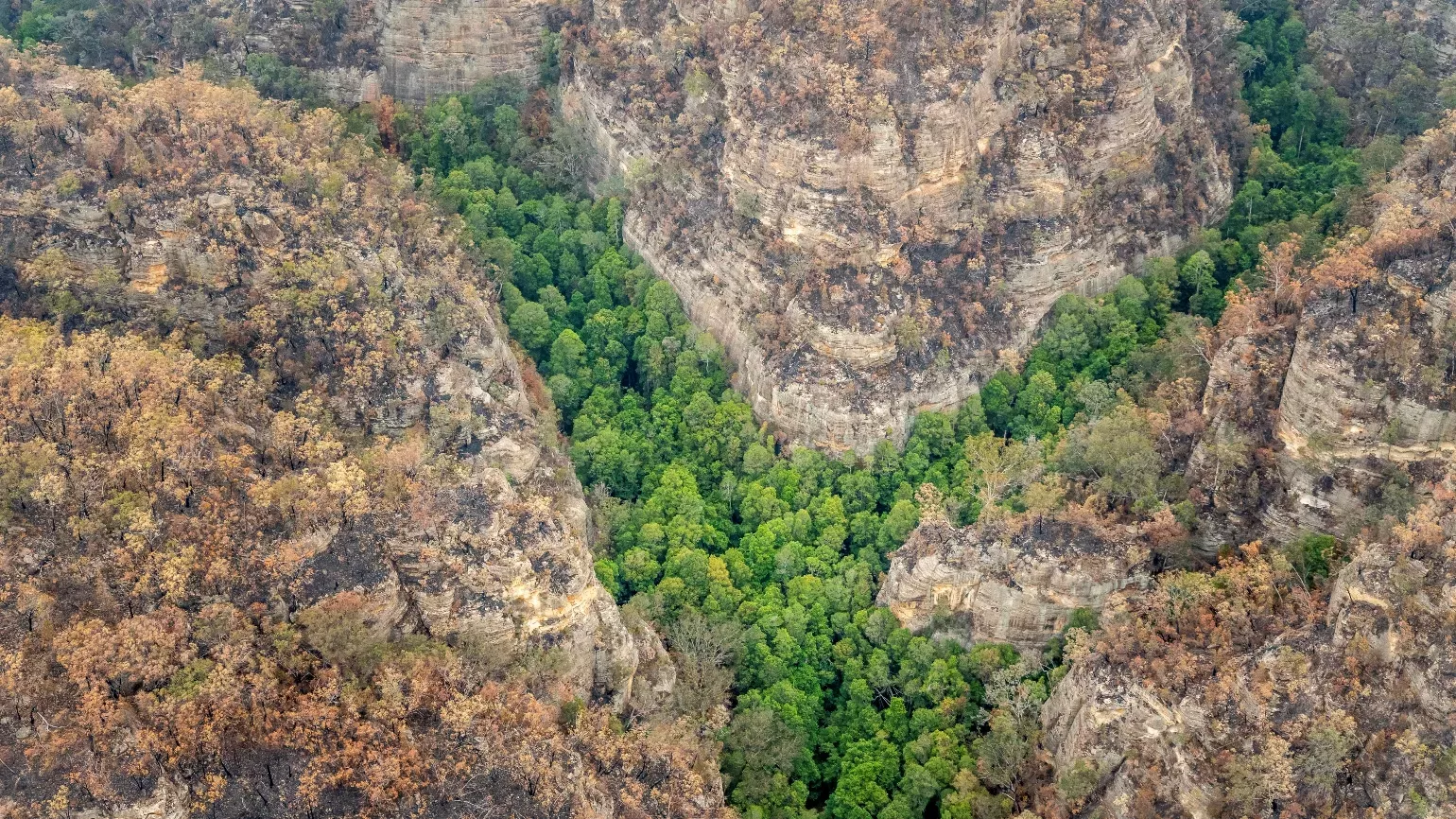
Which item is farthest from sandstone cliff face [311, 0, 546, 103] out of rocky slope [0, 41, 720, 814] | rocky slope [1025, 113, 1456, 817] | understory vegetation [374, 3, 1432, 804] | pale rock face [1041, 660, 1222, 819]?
pale rock face [1041, 660, 1222, 819]

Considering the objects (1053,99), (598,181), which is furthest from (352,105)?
(1053,99)

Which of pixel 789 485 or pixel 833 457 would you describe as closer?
pixel 789 485

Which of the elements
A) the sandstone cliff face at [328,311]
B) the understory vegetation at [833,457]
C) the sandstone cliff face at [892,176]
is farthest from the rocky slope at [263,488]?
the sandstone cliff face at [892,176]

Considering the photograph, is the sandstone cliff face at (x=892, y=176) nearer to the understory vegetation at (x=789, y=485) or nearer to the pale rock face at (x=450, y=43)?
the understory vegetation at (x=789, y=485)

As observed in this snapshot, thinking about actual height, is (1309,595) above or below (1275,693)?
above

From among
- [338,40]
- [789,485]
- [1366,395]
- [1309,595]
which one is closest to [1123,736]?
[1309,595]

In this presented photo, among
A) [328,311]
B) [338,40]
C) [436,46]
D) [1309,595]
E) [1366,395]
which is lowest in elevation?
[328,311]

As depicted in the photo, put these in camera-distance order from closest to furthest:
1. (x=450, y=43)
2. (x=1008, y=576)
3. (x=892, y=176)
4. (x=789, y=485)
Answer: (x=1008, y=576), (x=789, y=485), (x=892, y=176), (x=450, y=43)

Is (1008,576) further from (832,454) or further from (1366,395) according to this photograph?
(1366,395)
